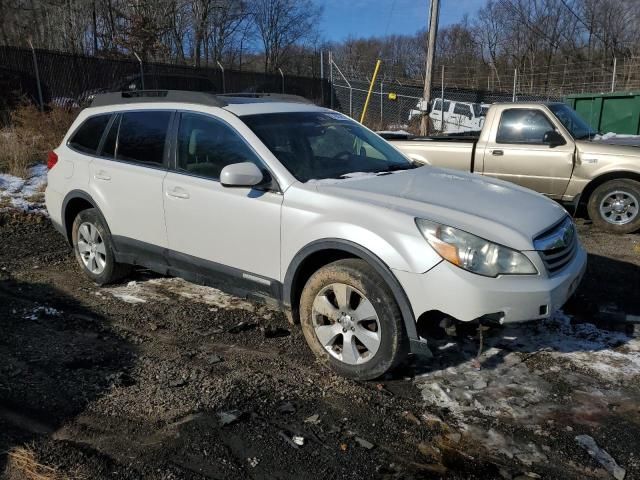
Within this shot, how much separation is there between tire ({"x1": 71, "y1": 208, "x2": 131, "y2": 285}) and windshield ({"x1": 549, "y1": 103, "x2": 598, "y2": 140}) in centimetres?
611

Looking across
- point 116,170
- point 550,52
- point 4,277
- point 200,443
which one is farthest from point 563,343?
point 550,52

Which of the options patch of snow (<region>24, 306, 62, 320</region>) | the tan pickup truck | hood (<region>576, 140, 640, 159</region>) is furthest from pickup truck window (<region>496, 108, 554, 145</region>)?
patch of snow (<region>24, 306, 62, 320</region>)

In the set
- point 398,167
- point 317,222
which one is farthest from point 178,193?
point 398,167

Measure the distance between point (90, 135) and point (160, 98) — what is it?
1075 mm

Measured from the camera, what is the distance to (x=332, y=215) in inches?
140

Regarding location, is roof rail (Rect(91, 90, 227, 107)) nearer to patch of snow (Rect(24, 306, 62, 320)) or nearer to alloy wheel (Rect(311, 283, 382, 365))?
alloy wheel (Rect(311, 283, 382, 365))

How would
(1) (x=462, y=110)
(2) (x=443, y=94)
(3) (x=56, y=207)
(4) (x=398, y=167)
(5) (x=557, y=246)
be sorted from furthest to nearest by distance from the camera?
(2) (x=443, y=94), (1) (x=462, y=110), (3) (x=56, y=207), (4) (x=398, y=167), (5) (x=557, y=246)

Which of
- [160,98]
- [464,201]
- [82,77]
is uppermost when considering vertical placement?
[82,77]

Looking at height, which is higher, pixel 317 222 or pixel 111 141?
pixel 111 141

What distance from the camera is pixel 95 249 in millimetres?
5371

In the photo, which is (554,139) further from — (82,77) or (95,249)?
(82,77)

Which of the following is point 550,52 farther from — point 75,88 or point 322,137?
point 322,137

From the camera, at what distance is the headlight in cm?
314

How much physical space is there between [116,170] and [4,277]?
183 cm
